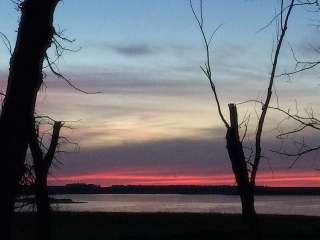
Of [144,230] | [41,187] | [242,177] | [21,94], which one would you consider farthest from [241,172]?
[144,230]

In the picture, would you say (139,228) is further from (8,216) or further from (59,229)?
(8,216)

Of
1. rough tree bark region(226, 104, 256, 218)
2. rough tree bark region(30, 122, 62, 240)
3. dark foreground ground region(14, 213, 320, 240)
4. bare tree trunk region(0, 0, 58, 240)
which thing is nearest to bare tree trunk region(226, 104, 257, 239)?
rough tree bark region(226, 104, 256, 218)

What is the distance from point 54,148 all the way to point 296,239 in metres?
16.0

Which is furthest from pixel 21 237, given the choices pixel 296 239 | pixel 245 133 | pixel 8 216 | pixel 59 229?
pixel 8 216

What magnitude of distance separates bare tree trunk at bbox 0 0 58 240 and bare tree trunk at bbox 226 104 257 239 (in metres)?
5.31

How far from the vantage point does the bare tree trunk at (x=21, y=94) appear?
493 cm

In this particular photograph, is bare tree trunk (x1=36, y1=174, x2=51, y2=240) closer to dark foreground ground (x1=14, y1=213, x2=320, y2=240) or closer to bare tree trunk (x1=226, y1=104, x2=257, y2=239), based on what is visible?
bare tree trunk (x1=226, y1=104, x2=257, y2=239)

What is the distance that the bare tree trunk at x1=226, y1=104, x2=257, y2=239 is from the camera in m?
9.93

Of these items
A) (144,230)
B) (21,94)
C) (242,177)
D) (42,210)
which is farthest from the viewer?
(144,230)

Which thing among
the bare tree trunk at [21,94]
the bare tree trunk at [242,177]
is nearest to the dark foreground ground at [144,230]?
the bare tree trunk at [242,177]

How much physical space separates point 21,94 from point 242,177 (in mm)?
5502

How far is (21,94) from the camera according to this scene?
16.6 feet

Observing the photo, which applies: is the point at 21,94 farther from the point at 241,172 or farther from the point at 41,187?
the point at 41,187

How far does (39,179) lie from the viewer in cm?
1247
